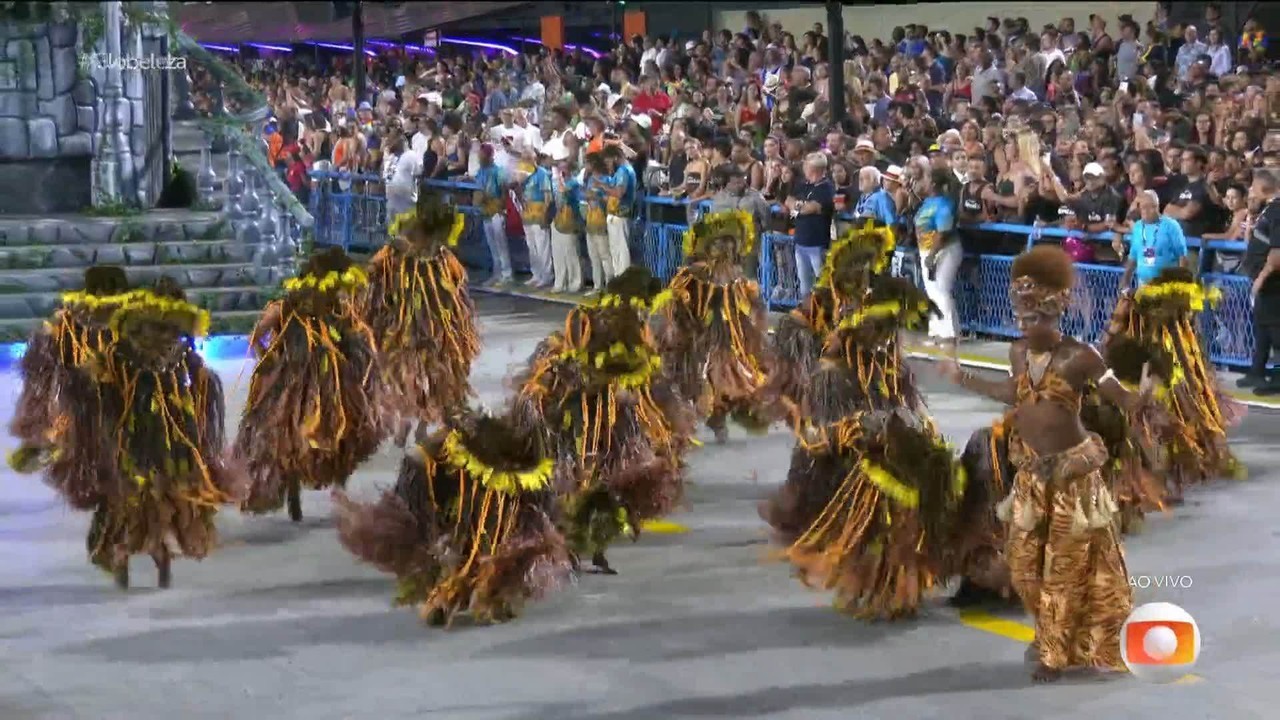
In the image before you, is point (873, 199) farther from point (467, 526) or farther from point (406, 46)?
point (406, 46)

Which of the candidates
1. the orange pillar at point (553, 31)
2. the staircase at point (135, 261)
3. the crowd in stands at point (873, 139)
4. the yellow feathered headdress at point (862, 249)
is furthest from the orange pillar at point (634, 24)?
the yellow feathered headdress at point (862, 249)

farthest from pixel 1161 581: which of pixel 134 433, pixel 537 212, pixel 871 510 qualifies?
pixel 537 212

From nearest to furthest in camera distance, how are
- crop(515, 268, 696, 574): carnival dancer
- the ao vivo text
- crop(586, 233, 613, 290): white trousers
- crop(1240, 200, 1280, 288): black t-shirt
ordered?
the ao vivo text, crop(515, 268, 696, 574): carnival dancer, crop(1240, 200, 1280, 288): black t-shirt, crop(586, 233, 613, 290): white trousers

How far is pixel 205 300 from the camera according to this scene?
1998cm

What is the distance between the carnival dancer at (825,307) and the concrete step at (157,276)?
872 centimetres

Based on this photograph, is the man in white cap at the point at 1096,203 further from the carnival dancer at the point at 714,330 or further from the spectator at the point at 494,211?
the spectator at the point at 494,211

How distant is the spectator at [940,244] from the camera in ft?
57.3

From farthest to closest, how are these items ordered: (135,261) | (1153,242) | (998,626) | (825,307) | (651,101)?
(651,101), (135,261), (1153,242), (825,307), (998,626)

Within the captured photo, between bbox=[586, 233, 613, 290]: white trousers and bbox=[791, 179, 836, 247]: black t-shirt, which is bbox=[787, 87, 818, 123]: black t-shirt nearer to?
bbox=[586, 233, 613, 290]: white trousers

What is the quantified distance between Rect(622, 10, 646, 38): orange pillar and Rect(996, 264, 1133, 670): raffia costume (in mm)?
25288

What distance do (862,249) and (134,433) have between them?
4.03 metres

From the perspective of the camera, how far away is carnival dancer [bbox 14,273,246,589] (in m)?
10.3

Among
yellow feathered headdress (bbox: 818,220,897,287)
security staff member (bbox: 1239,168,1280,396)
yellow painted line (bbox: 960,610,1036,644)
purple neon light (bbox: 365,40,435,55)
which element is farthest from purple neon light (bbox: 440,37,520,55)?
yellow painted line (bbox: 960,610,1036,644)

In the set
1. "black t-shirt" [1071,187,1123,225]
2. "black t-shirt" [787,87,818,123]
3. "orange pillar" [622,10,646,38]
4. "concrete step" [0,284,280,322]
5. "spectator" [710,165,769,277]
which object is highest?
"orange pillar" [622,10,646,38]
